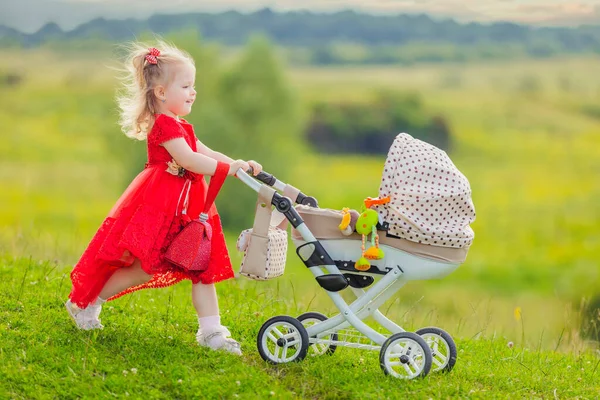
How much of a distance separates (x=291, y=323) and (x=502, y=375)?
4.46ft

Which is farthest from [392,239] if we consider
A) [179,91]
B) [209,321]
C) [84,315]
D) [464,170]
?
[464,170]

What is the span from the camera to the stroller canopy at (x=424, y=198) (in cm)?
428

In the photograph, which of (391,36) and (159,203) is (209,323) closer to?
(159,203)

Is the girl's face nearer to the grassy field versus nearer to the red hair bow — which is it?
the red hair bow

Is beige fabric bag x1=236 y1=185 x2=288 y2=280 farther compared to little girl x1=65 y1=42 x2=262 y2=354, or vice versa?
little girl x1=65 y1=42 x2=262 y2=354

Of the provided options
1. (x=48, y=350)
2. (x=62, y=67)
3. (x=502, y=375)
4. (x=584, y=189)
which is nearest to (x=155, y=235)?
(x=48, y=350)

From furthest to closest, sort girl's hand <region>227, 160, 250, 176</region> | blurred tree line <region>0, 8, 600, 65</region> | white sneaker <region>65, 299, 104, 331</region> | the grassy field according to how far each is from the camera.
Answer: blurred tree line <region>0, 8, 600, 65</region>
the grassy field
white sneaker <region>65, 299, 104, 331</region>
girl's hand <region>227, 160, 250, 176</region>

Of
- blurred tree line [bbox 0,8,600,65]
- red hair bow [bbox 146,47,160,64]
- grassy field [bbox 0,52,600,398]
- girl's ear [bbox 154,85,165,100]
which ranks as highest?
blurred tree line [bbox 0,8,600,65]

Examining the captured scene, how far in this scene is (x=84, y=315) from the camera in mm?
4941

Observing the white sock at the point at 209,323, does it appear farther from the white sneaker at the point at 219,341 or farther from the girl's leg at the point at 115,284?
the girl's leg at the point at 115,284

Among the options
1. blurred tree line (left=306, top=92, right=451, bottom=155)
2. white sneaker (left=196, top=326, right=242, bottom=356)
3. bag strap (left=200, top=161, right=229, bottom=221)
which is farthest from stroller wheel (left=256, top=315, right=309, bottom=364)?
blurred tree line (left=306, top=92, right=451, bottom=155)

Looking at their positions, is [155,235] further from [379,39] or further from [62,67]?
[379,39]

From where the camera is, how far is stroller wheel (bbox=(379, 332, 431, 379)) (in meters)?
4.33

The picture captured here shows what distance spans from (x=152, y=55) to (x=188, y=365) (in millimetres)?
1782
